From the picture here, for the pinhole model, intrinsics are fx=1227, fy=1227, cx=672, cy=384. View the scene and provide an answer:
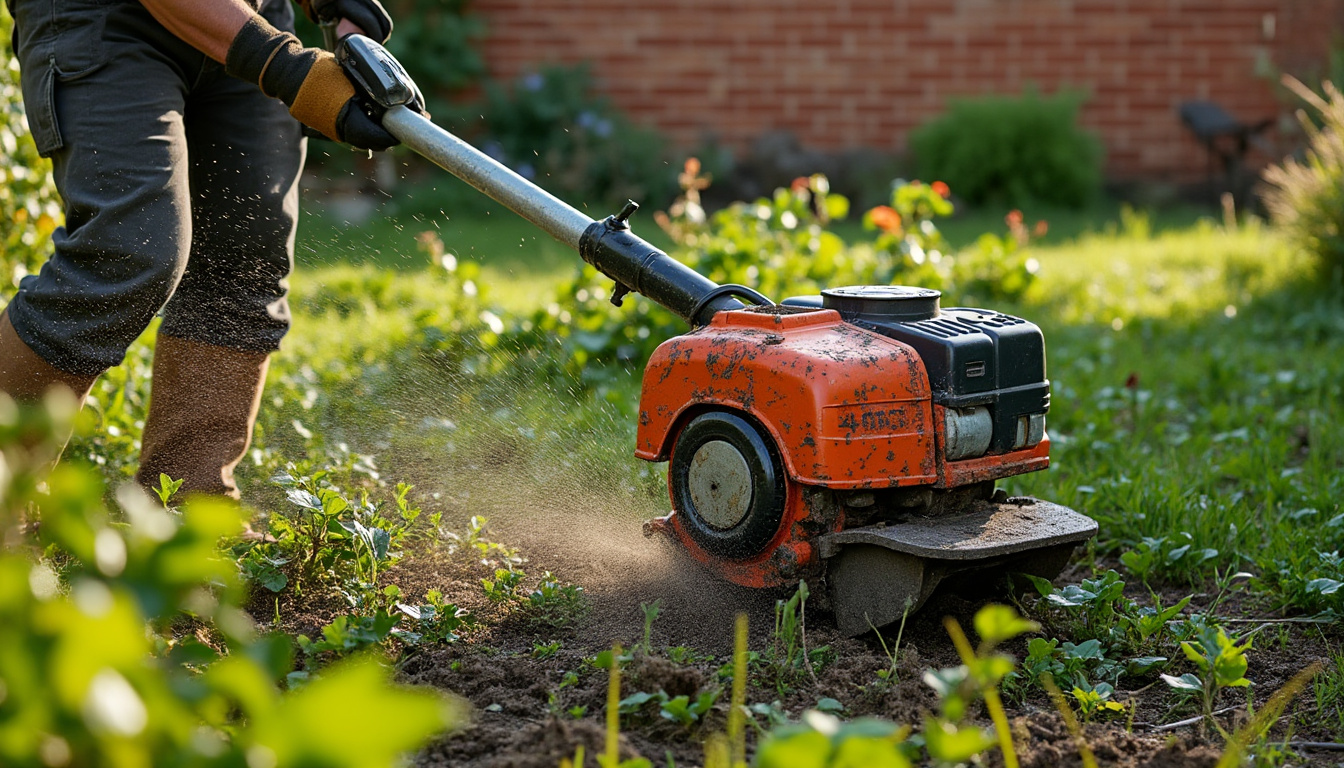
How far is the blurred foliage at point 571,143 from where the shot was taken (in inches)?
349

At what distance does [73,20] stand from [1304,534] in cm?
286

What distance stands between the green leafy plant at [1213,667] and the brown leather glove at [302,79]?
5.95ft

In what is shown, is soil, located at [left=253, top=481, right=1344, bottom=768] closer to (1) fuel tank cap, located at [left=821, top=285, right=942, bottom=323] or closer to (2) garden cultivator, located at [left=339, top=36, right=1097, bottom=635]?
(2) garden cultivator, located at [left=339, top=36, right=1097, bottom=635]

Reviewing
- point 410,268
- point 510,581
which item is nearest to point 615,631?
point 510,581

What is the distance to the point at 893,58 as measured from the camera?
943 cm

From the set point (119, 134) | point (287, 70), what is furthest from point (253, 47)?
point (119, 134)

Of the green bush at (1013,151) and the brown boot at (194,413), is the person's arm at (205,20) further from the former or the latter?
the green bush at (1013,151)

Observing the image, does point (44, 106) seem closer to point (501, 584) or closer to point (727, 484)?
point (501, 584)

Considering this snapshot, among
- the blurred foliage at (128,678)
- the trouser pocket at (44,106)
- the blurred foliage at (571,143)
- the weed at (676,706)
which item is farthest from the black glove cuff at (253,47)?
the blurred foliage at (571,143)

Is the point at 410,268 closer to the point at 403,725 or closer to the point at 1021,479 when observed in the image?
the point at 1021,479

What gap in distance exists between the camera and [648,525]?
Answer: 2.42 m

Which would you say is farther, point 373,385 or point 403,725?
point 373,385

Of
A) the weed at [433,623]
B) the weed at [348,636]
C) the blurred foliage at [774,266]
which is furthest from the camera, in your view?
the blurred foliage at [774,266]

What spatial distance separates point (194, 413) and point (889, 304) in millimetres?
1648
